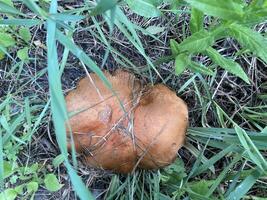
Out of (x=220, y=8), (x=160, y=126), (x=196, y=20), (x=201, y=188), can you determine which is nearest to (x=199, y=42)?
(x=196, y=20)

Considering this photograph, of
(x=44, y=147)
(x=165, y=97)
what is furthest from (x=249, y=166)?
(x=44, y=147)

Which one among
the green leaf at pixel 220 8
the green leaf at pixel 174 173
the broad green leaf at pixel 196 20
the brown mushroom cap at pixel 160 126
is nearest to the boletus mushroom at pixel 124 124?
the brown mushroom cap at pixel 160 126

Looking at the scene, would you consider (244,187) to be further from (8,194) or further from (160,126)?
(8,194)

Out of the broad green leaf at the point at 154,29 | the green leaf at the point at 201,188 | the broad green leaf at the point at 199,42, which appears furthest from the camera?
the broad green leaf at the point at 154,29

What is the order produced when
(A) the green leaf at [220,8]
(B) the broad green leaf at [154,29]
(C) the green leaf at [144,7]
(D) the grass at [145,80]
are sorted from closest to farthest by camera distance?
(A) the green leaf at [220,8] < (C) the green leaf at [144,7] < (D) the grass at [145,80] < (B) the broad green leaf at [154,29]

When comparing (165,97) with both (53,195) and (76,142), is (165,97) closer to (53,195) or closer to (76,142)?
(76,142)

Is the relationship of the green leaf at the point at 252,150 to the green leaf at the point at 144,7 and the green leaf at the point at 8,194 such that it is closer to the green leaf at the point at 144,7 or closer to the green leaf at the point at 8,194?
the green leaf at the point at 144,7

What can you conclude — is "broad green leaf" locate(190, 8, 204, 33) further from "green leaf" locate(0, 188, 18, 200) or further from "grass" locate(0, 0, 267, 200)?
"green leaf" locate(0, 188, 18, 200)
